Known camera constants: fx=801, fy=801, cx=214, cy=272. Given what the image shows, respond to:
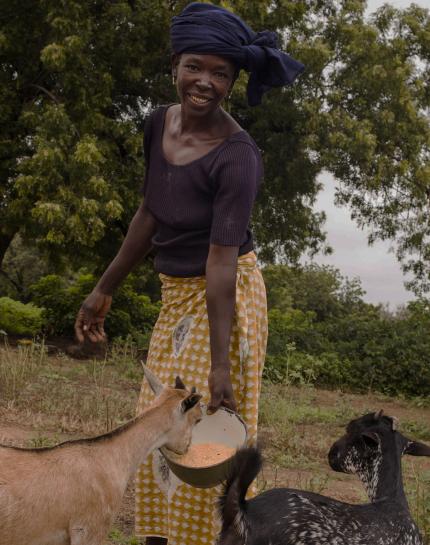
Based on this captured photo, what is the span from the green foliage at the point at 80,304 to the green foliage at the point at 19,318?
7.7 inches

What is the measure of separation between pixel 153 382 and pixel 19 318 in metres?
11.8

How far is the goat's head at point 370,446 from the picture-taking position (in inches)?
145

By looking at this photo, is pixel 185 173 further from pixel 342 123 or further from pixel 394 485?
pixel 342 123

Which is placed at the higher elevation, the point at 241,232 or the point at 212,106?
the point at 212,106

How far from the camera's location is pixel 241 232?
321 centimetres

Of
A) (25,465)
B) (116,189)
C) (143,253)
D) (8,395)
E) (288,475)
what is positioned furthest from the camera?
(116,189)

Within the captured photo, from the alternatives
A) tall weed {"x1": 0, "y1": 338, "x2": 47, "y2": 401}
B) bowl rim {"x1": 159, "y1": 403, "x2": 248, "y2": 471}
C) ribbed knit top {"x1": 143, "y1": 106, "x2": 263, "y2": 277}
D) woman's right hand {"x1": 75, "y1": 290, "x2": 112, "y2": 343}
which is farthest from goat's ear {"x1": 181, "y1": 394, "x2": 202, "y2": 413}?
tall weed {"x1": 0, "y1": 338, "x2": 47, "y2": 401}

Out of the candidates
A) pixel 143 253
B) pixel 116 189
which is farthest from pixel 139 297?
pixel 143 253

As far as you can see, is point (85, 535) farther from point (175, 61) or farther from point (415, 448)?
point (175, 61)

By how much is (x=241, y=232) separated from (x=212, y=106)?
55 centimetres

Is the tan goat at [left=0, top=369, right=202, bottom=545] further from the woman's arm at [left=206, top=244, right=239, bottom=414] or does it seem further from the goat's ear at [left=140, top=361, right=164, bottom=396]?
the woman's arm at [left=206, top=244, right=239, bottom=414]

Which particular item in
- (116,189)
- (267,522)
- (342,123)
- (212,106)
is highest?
(342,123)

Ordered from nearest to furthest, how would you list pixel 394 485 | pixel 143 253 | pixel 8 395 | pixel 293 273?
pixel 394 485, pixel 143 253, pixel 8 395, pixel 293 273

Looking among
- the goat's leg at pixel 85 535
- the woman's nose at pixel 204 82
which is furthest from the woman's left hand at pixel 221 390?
the woman's nose at pixel 204 82
